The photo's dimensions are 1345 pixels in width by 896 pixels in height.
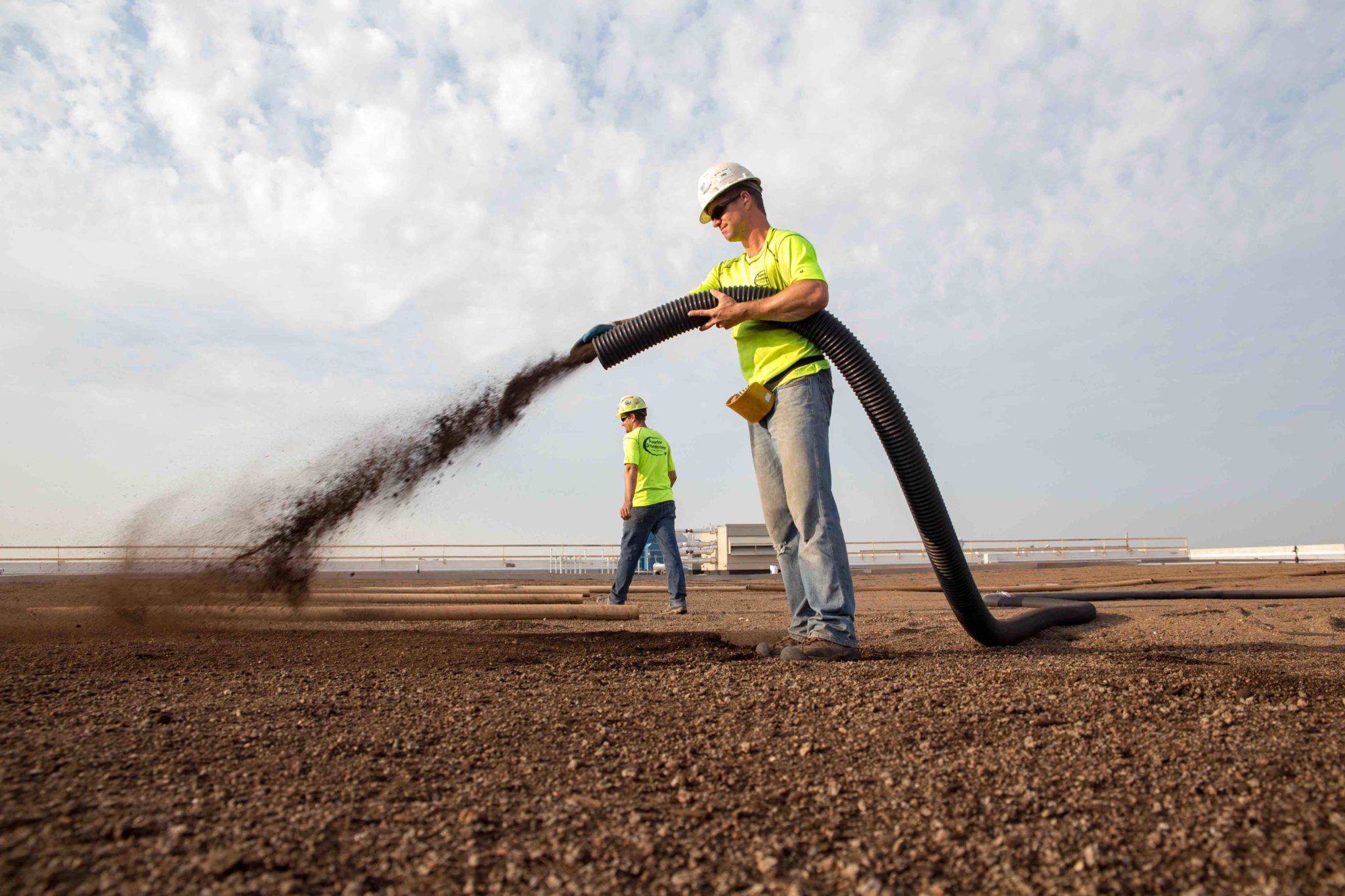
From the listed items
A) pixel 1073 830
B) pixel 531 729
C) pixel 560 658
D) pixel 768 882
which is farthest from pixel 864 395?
pixel 768 882

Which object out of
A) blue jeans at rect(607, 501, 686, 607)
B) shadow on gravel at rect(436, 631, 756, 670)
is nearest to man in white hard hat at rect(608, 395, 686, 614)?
blue jeans at rect(607, 501, 686, 607)

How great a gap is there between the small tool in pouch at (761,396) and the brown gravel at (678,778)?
125 centimetres

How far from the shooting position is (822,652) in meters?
3.56

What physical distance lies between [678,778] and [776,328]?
258cm

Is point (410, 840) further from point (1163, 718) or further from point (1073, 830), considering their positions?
point (1163, 718)

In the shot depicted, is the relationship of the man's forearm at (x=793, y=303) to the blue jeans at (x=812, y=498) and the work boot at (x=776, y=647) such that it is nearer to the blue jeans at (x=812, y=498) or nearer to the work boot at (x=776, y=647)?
the blue jeans at (x=812, y=498)

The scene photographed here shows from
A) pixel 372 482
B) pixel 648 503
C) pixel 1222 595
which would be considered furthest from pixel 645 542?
pixel 1222 595

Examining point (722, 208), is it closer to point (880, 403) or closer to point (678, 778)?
point (880, 403)

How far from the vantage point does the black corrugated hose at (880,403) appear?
392 centimetres

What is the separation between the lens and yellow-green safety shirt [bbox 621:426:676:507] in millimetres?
7867

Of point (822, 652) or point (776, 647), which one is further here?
point (776, 647)

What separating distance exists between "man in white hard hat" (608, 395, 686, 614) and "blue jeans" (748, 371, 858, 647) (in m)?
3.83

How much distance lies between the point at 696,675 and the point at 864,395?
65.1 inches

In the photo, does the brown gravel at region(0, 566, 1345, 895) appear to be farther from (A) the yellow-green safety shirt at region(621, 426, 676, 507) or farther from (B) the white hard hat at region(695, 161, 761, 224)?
(A) the yellow-green safety shirt at region(621, 426, 676, 507)
